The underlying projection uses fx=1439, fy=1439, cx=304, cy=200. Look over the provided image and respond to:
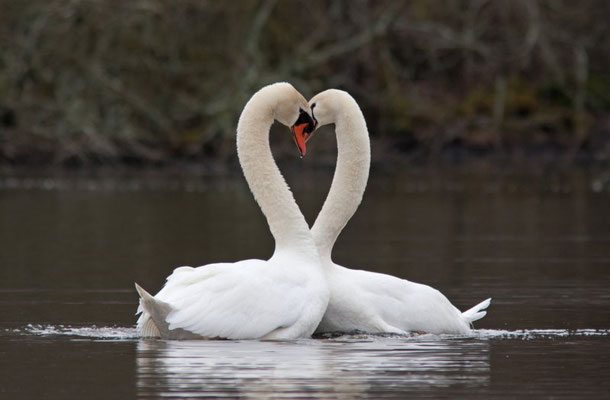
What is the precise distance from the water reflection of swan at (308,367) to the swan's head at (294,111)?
1.76 meters

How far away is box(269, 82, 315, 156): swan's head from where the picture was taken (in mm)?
10227

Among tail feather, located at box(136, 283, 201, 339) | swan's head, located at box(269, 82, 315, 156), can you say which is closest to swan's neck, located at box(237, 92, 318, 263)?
swan's head, located at box(269, 82, 315, 156)

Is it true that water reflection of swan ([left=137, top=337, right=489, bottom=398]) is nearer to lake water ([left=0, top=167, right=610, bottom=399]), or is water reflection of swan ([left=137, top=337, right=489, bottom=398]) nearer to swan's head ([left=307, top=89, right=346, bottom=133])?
lake water ([left=0, top=167, right=610, bottom=399])

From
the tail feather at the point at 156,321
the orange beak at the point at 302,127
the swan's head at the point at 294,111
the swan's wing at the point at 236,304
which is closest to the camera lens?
the tail feather at the point at 156,321

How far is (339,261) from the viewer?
15297 millimetres

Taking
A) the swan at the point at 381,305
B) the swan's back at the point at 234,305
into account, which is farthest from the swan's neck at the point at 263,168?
the swan's back at the point at 234,305

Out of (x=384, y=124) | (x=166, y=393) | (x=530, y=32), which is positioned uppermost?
(x=530, y=32)

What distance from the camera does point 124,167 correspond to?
113ft

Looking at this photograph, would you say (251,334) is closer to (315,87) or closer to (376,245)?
(376,245)

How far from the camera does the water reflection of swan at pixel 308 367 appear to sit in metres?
7.23

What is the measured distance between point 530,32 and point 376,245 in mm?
20247

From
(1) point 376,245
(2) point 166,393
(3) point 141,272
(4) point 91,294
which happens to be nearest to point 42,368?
(2) point 166,393

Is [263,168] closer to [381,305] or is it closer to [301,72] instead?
[381,305]

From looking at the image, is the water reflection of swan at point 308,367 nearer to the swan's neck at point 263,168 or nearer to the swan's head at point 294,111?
the swan's neck at point 263,168
